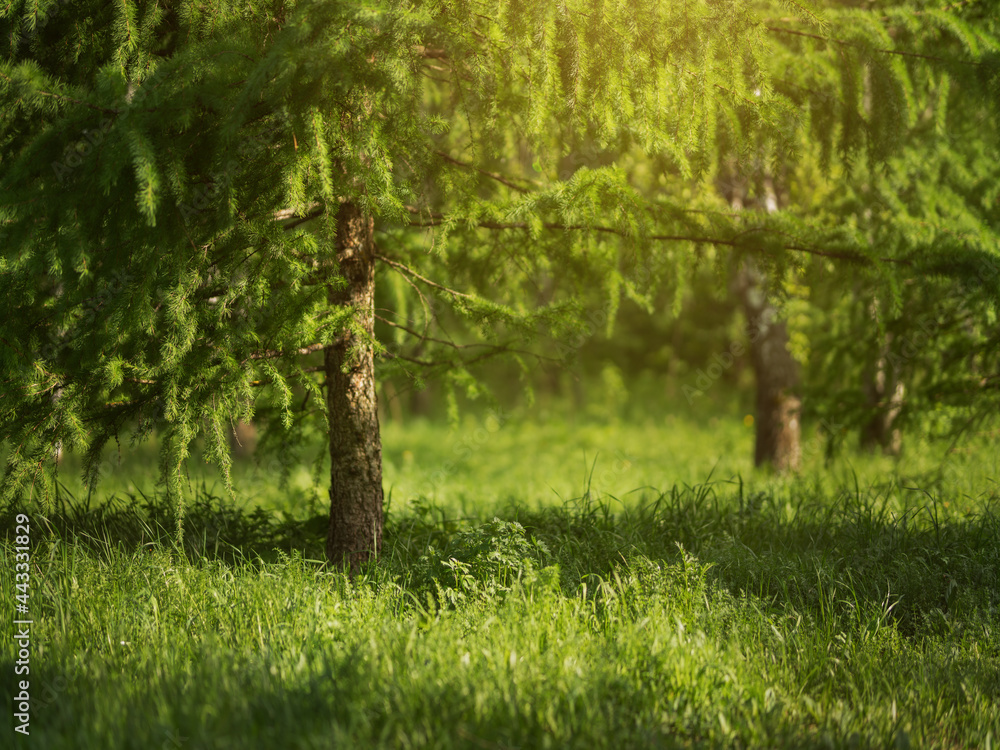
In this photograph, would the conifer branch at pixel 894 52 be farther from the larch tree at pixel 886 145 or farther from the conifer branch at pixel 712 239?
the conifer branch at pixel 712 239

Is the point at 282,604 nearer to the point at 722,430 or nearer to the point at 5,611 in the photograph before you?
the point at 5,611

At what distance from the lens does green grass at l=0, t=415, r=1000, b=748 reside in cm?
265

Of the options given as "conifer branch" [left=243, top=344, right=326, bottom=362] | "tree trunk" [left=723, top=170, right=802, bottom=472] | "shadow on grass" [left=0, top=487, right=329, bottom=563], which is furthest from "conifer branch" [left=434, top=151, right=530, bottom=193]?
"tree trunk" [left=723, top=170, right=802, bottom=472]

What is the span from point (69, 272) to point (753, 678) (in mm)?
3874

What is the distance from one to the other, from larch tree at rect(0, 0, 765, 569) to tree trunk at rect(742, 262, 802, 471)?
4740 millimetres

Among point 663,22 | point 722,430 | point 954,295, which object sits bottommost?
point 722,430

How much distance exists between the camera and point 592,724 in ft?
8.78

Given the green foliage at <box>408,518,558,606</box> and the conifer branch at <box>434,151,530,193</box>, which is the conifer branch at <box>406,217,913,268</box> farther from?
the green foliage at <box>408,518,558,606</box>

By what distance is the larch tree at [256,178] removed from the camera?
3.21 m

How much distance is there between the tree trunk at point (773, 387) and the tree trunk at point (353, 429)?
5730mm

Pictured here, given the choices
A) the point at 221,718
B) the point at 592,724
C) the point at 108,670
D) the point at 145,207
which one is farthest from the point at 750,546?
the point at 145,207

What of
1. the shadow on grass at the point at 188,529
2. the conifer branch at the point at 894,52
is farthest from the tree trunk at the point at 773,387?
the shadow on grass at the point at 188,529

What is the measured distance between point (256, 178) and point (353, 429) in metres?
1.59

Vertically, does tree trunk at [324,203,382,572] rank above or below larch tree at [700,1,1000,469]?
below
